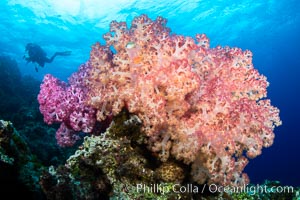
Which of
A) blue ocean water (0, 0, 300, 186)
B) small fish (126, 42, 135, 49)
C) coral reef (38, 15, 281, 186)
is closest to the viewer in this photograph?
coral reef (38, 15, 281, 186)

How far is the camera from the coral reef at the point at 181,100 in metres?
3.43

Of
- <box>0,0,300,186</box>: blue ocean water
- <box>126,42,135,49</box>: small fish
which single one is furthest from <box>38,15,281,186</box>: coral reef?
<box>0,0,300,186</box>: blue ocean water

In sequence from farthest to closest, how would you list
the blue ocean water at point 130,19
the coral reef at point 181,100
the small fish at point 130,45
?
1. the blue ocean water at point 130,19
2. the small fish at point 130,45
3. the coral reef at point 181,100

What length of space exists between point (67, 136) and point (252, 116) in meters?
3.58

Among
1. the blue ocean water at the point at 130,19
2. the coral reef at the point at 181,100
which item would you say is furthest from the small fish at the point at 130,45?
the blue ocean water at the point at 130,19

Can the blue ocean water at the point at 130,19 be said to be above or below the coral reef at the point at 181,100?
above

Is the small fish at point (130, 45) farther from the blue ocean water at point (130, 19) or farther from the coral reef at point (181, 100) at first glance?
the blue ocean water at point (130, 19)

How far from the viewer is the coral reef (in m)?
3.43

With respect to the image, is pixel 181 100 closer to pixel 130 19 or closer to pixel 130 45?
pixel 130 45

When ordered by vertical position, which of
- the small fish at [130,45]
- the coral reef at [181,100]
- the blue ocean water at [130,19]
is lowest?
the coral reef at [181,100]

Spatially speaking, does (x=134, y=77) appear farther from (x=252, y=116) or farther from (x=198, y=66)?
(x=252, y=116)

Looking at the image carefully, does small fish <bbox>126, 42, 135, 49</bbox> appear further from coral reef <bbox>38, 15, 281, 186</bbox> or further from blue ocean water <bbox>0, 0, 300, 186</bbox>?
blue ocean water <bbox>0, 0, 300, 186</bbox>

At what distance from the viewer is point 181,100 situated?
3.52 m

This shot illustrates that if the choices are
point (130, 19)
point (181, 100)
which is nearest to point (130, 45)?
point (181, 100)
